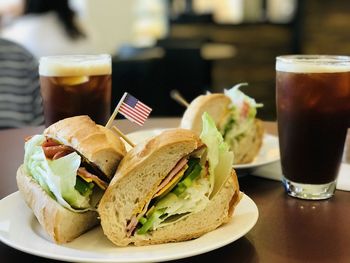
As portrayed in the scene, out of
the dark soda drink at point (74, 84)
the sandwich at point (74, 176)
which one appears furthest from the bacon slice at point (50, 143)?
the dark soda drink at point (74, 84)

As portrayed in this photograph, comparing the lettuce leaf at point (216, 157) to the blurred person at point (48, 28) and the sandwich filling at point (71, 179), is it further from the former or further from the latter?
the blurred person at point (48, 28)

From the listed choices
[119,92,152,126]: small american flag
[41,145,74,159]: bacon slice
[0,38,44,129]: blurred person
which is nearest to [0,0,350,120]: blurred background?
[0,38,44,129]: blurred person

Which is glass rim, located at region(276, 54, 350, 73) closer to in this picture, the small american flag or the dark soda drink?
the small american flag

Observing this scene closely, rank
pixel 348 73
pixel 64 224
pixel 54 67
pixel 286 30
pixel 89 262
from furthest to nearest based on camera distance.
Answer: pixel 286 30 < pixel 54 67 < pixel 348 73 < pixel 64 224 < pixel 89 262

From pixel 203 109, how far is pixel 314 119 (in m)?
0.36

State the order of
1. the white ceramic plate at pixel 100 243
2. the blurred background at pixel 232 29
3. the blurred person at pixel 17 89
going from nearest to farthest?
1. the white ceramic plate at pixel 100 243
2. the blurred person at pixel 17 89
3. the blurred background at pixel 232 29

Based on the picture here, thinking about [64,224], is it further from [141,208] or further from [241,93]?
[241,93]

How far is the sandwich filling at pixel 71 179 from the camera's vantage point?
0.99 m

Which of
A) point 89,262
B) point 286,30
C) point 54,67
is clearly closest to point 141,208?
point 89,262

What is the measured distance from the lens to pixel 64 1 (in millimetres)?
4078

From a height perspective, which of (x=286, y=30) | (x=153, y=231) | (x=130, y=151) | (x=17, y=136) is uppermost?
(x=130, y=151)

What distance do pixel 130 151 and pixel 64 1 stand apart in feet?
10.8

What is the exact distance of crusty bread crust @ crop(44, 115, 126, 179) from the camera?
992 mm

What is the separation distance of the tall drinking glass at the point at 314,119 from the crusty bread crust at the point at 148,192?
1.15ft
